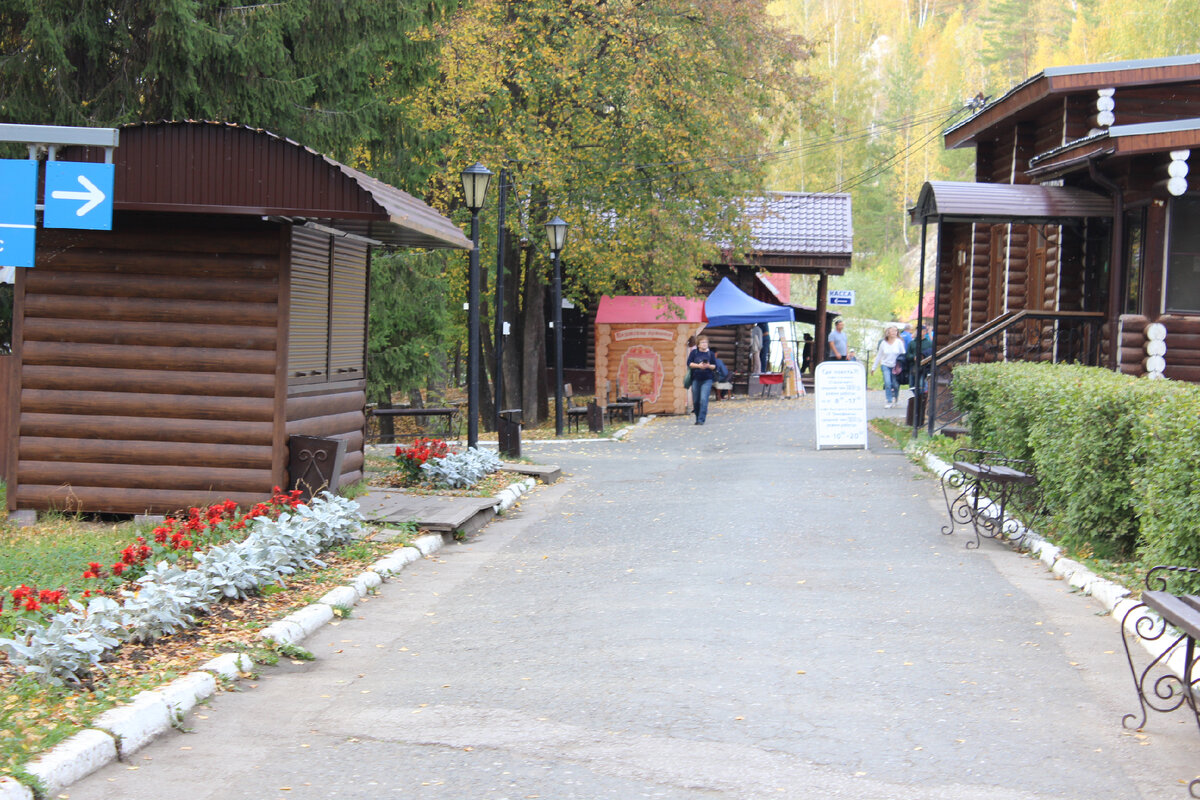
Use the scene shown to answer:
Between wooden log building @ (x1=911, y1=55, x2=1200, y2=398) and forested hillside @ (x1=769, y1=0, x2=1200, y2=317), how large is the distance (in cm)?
4691

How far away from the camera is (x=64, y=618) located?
19.1 feet

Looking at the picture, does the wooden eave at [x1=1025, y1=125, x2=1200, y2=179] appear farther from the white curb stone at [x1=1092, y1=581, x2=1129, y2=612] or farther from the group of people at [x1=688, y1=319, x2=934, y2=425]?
the white curb stone at [x1=1092, y1=581, x2=1129, y2=612]

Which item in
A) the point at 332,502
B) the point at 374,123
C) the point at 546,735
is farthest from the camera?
the point at 374,123

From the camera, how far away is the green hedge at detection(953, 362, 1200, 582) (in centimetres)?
726

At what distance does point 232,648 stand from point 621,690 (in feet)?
7.23

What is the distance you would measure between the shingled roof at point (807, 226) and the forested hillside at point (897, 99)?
3123cm

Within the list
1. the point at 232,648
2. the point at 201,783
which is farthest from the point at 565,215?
the point at 201,783

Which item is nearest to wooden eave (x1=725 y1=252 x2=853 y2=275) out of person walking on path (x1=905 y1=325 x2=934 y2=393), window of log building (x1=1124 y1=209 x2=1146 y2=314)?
person walking on path (x1=905 y1=325 x2=934 y2=393)

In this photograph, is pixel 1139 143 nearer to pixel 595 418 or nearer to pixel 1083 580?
pixel 1083 580

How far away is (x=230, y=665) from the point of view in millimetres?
6285

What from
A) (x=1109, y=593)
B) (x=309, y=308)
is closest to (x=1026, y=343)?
(x=1109, y=593)

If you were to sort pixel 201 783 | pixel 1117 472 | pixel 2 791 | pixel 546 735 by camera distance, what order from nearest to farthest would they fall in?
pixel 2 791 → pixel 201 783 → pixel 546 735 → pixel 1117 472

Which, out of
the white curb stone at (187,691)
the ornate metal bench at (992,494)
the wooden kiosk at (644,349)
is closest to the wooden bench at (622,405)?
the wooden kiosk at (644,349)

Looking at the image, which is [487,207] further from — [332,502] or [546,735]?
[546,735]
